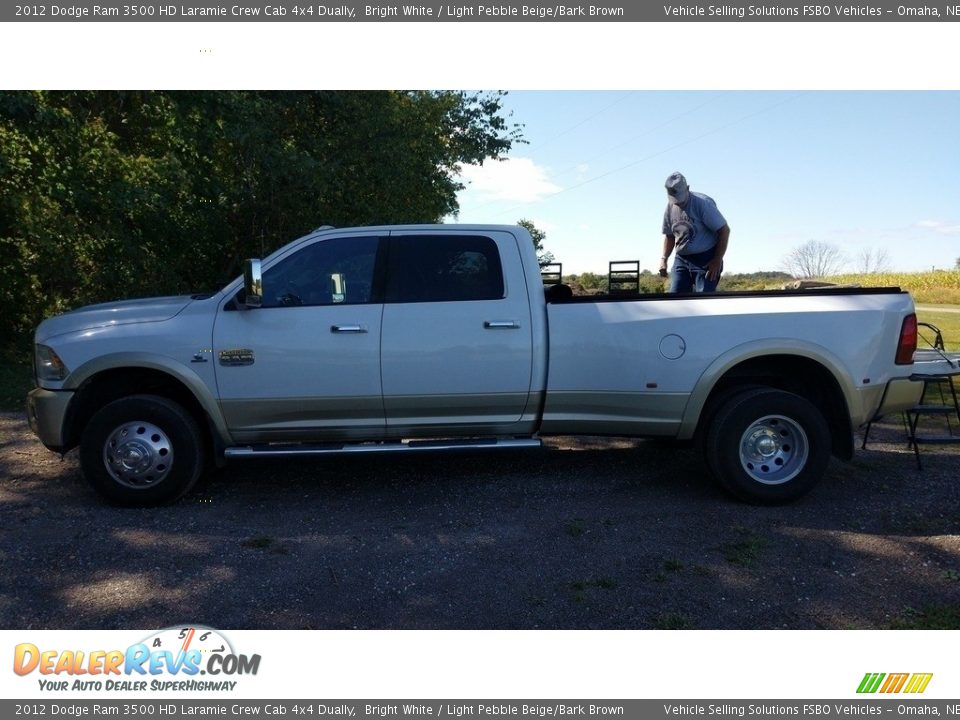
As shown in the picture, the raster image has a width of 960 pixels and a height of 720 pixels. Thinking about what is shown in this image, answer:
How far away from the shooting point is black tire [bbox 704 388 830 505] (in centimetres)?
500

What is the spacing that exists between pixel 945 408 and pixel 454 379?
152 inches

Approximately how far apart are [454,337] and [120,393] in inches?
95.8

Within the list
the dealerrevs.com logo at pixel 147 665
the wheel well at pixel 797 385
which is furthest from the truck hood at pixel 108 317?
the wheel well at pixel 797 385

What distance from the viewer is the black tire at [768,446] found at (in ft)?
16.4

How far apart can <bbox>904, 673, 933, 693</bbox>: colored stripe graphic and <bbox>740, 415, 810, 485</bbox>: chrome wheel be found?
6.65 feet

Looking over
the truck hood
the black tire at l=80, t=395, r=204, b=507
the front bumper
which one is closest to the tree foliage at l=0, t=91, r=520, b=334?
the truck hood

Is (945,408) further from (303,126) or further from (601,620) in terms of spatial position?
(303,126)

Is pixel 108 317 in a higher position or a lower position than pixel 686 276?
lower

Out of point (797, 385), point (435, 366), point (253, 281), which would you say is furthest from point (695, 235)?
point (253, 281)

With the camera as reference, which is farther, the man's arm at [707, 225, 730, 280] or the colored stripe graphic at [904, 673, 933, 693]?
the man's arm at [707, 225, 730, 280]

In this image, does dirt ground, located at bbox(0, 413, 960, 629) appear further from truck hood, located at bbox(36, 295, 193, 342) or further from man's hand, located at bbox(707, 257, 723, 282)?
man's hand, located at bbox(707, 257, 723, 282)

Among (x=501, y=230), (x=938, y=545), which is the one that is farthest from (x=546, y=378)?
(x=938, y=545)

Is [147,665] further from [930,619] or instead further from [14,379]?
[14,379]

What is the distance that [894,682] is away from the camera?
3.08 metres
